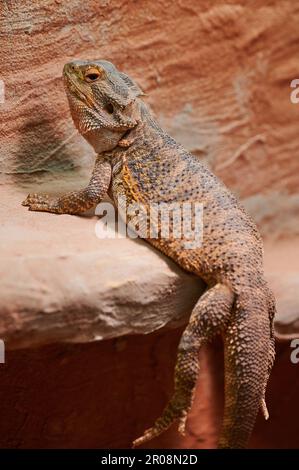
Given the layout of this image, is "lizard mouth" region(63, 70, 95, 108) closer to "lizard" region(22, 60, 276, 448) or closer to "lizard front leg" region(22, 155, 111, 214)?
"lizard" region(22, 60, 276, 448)

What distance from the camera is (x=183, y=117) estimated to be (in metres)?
4.08

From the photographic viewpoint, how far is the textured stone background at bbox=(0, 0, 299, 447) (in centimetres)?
264

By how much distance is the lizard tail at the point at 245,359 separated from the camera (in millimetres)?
2697

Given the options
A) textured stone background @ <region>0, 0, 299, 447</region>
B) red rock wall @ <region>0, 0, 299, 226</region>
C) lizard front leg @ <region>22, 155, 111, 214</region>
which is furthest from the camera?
red rock wall @ <region>0, 0, 299, 226</region>

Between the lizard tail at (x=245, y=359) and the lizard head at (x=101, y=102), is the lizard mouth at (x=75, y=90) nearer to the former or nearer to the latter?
the lizard head at (x=101, y=102)

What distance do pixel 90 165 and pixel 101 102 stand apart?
618 millimetres

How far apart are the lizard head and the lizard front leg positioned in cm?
16

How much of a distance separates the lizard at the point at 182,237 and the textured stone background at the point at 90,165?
0.50ft

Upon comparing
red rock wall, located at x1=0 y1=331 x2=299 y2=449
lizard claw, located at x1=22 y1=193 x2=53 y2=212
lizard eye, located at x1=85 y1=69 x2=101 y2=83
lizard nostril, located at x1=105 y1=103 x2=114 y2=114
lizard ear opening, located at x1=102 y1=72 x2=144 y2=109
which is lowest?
red rock wall, located at x1=0 y1=331 x2=299 y2=449

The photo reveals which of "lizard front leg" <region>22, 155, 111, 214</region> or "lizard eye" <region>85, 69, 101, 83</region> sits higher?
"lizard eye" <region>85, 69, 101, 83</region>

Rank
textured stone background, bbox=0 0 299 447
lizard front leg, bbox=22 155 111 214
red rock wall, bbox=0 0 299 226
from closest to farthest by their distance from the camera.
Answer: textured stone background, bbox=0 0 299 447, lizard front leg, bbox=22 155 111 214, red rock wall, bbox=0 0 299 226

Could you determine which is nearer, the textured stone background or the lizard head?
the textured stone background

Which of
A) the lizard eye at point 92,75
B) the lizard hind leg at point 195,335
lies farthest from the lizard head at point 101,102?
the lizard hind leg at point 195,335

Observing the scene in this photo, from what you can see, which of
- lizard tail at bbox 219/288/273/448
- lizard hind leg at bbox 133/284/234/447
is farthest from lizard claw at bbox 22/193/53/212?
lizard tail at bbox 219/288/273/448
